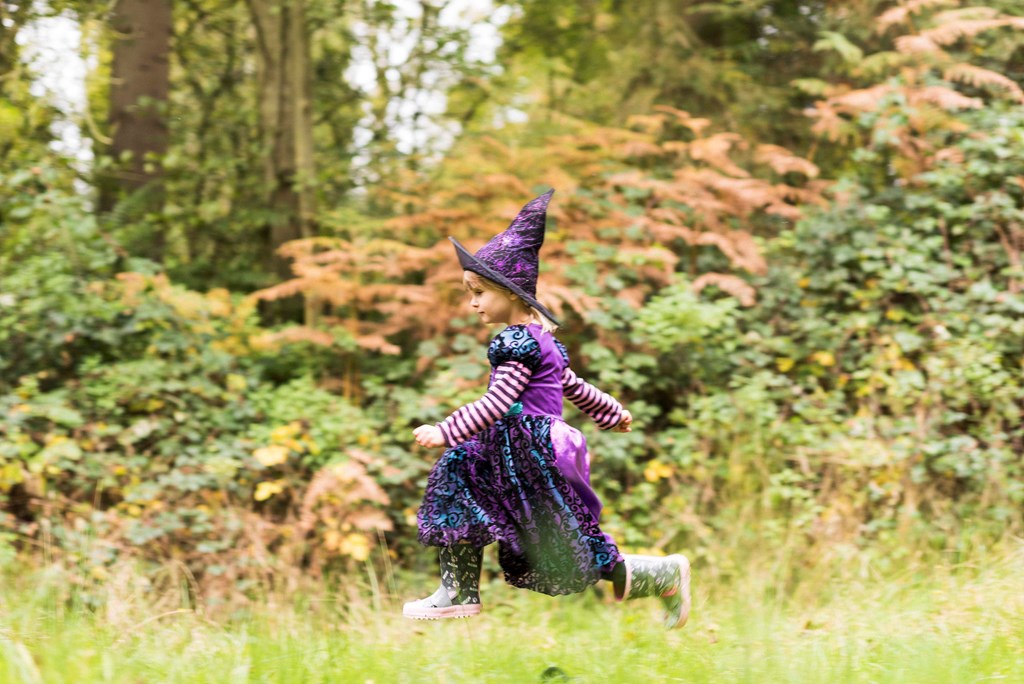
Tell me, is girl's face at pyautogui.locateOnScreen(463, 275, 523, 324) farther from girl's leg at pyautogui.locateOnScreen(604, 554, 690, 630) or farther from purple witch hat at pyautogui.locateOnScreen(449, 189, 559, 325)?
girl's leg at pyautogui.locateOnScreen(604, 554, 690, 630)

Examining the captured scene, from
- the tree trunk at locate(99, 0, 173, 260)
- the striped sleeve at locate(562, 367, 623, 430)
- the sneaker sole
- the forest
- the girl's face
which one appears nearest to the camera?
the sneaker sole

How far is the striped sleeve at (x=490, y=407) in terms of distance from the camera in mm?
3461

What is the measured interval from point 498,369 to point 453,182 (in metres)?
4.93

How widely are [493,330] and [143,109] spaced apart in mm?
4379

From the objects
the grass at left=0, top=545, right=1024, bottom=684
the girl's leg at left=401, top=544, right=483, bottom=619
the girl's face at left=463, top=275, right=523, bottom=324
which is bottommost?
the grass at left=0, top=545, right=1024, bottom=684

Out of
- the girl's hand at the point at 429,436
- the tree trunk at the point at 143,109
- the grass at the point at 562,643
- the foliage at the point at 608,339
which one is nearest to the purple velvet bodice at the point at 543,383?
the girl's hand at the point at 429,436

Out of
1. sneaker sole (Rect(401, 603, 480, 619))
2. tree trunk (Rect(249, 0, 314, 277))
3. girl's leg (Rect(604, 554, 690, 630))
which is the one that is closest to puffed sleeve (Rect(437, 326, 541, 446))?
sneaker sole (Rect(401, 603, 480, 619))

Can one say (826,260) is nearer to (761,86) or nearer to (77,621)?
(761,86)

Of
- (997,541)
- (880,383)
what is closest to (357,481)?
(880,383)

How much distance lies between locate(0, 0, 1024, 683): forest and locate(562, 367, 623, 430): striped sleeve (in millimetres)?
1633

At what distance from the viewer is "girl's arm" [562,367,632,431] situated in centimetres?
403

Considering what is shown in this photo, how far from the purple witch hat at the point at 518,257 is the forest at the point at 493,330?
2.32 m

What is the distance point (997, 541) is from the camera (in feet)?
21.8

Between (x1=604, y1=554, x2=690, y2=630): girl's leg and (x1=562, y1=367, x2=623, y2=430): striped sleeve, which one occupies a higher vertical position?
(x1=562, y1=367, x2=623, y2=430): striped sleeve
